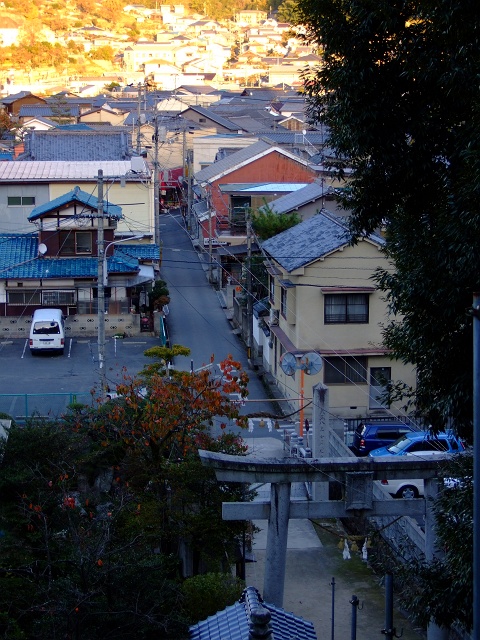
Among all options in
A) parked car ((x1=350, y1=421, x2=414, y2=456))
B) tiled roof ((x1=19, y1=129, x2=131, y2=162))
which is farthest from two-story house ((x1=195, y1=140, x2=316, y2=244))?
parked car ((x1=350, y1=421, x2=414, y2=456))

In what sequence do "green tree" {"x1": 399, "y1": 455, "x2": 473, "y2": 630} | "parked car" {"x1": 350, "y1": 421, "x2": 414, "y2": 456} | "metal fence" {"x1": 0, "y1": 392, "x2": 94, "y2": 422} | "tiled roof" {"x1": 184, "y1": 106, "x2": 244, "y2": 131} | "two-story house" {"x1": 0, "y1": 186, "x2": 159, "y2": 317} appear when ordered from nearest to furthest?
"green tree" {"x1": 399, "y1": 455, "x2": 473, "y2": 630} → "parked car" {"x1": 350, "y1": 421, "x2": 414, "y2": 456} → "metal fence" {"x1": 0, "y1": 392, "x2": 94, "y2": 422} → "two-story house" {"x1": 0, "y1": 186, "x2": 159, "y2": 317} → "tiled roof" {"x1": 184, "y1": 106, "x2": 244, "y2": 131}

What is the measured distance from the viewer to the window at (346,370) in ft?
63.1

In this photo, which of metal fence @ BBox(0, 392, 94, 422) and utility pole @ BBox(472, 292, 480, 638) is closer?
utility pole @ BBox(472, 292, 480, 638)

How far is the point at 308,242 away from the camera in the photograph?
2025 centimetres

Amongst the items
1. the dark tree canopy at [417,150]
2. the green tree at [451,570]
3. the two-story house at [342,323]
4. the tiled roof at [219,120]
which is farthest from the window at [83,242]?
the tiled roof at [219,120]

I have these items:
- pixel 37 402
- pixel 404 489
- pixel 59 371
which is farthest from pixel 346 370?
pixel 59 371

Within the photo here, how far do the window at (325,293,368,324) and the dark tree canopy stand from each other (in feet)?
33.6

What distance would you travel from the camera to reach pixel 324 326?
19375mm

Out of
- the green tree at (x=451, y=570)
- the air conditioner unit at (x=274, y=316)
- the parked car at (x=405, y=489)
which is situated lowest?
the parked car at (x=405, y=489)

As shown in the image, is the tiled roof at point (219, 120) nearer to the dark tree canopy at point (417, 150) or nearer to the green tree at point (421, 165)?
the green tree at point (421, 165)

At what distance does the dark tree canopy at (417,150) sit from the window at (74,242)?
17895 mm

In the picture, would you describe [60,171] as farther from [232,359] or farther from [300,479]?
[300,479]

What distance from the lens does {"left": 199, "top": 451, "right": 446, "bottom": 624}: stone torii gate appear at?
9.08 metres

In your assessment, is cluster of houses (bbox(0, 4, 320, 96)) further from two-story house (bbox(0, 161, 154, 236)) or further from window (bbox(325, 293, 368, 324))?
window (bbox(325, 293, 368, 324))
